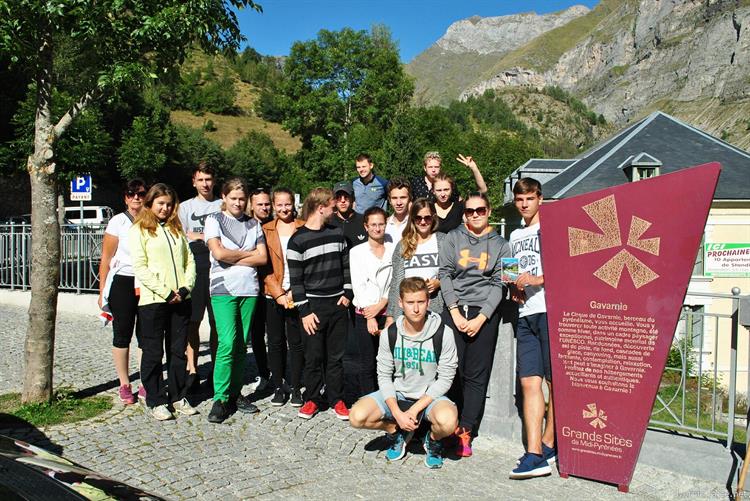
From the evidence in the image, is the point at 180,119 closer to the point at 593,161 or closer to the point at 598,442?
the point at 593,161

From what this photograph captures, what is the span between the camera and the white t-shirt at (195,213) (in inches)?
244

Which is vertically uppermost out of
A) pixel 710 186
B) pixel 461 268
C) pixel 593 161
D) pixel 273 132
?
pixel 273 132

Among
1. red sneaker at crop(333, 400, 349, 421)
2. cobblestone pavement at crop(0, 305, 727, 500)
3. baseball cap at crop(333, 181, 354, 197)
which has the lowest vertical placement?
cobblestone pavement at crop(0, 305, 727, 500)

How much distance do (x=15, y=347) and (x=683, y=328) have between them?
835 centimetres

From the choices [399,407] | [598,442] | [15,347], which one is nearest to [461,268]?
[399,407]

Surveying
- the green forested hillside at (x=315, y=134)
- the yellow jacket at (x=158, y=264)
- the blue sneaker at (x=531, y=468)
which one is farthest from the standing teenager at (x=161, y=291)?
the green forested hillside at (x=315, y=134)

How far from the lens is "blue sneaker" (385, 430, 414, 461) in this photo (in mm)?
4602

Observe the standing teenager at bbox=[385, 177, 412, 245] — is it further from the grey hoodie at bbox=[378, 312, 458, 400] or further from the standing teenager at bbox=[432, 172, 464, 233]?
the grey hoodie at bbox=[378, 312, 458, 400]

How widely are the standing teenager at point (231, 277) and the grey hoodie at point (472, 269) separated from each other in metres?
1.73

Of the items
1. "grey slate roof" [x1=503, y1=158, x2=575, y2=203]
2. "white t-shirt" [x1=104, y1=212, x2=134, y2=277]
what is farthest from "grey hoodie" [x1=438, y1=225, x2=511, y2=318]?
"grey slate roof" [x1=503, y1=158, x2=575, y2=203]

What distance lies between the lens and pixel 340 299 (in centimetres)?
556

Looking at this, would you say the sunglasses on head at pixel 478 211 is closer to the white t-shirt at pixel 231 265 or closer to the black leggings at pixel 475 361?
the black leggings at pixel 475 361

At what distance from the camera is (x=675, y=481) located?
4223 mm

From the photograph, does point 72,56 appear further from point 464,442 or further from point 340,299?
point 464,442
